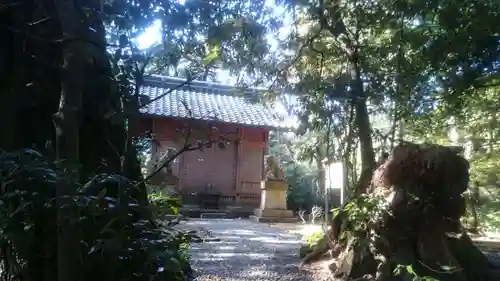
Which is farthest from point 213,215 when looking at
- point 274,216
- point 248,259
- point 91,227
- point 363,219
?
point 91,227

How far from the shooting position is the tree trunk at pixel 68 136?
1.14m

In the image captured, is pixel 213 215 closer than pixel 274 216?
No

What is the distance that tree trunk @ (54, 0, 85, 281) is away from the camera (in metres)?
1.14

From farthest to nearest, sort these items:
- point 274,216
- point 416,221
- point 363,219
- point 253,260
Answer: point 274,216, point 253,260, point 363,219, point 416,221

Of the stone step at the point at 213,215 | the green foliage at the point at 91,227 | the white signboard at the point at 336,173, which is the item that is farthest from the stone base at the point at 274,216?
the green foliage at the point at 91,227

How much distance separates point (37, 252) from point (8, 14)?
35.6 inches

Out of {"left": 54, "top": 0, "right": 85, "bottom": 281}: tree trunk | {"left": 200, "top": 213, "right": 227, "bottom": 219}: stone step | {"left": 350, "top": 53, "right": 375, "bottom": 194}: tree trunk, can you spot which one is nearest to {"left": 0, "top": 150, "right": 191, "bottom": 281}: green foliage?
{"left": 54, "top": 0, "right": 85, "bottom": 281}: tree trunk

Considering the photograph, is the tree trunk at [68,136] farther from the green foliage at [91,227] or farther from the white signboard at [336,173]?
the white signboard at [336,173]

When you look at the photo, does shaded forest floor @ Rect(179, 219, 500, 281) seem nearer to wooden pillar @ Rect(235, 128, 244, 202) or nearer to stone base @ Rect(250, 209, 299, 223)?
stone base @ Rect(250, 209, 299, 223)

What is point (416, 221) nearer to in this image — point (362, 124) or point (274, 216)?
point (362, 124)

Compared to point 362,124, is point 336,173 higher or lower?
lower

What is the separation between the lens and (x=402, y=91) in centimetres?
446

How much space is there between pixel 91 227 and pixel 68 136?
0.27m

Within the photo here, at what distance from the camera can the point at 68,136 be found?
1155 mm
